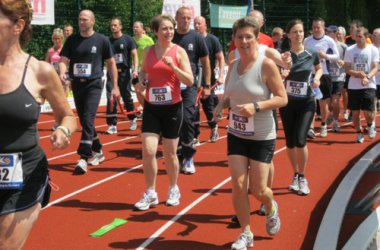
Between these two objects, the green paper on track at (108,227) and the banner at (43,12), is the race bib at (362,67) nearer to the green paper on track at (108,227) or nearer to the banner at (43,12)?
the green paper on track at (108,227)

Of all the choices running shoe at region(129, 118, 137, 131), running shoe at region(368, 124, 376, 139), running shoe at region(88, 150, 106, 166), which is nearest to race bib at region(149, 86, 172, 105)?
running shoe at region(88, 150, 106, 166)

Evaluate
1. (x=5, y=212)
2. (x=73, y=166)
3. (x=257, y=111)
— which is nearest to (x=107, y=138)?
(x=73, y=166)

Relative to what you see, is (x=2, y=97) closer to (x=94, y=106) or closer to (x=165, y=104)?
(x=165, y=104)

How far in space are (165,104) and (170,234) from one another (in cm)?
158

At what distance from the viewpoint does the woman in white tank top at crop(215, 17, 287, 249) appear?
4.89 m

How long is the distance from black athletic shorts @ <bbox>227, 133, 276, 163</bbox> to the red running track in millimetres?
822

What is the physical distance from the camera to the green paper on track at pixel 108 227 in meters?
5.50

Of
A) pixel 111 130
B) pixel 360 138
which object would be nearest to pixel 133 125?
pixel 111 130

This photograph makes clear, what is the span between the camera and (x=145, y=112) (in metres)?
6.50

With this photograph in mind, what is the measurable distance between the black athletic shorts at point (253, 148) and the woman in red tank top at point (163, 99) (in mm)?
1432

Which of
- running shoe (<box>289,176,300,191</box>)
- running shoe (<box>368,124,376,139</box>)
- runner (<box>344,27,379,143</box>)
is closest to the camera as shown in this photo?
running shoe (<box>289,176,300,191</box>)

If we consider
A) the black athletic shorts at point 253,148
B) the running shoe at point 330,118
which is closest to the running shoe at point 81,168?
the black athletic shorts at point 253,148

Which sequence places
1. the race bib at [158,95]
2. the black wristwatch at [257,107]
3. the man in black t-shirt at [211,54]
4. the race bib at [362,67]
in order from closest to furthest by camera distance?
1. the black wristwatch at [257,107]
2. the race bib at [158,95]
3. the man in black t-shirt at [211,54]
4. the race bib at [362,67]

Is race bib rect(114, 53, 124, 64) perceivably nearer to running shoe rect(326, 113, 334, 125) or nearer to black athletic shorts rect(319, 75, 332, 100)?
black athletic shorts rect(319, 75, 332, 100)
